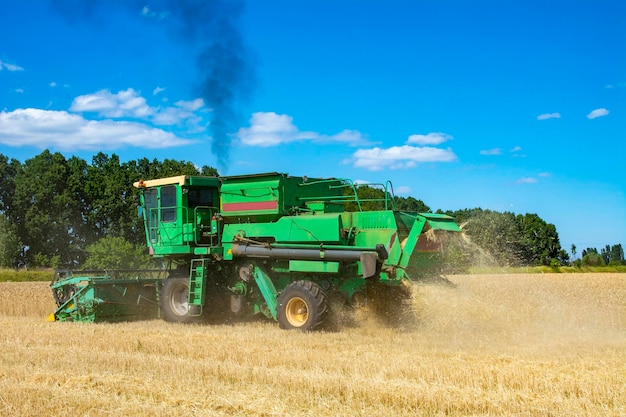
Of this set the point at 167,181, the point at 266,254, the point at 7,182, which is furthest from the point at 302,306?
the point at 7,182

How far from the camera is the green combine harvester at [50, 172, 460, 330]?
11008mm

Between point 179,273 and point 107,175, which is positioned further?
point 107,175

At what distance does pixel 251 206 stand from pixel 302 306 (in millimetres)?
2317

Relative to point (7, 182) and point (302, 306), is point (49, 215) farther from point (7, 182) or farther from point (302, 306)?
point (302, 306)

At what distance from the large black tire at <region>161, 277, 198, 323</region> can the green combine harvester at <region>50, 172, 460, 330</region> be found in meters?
0.02

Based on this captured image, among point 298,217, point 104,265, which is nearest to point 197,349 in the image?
point 298,217

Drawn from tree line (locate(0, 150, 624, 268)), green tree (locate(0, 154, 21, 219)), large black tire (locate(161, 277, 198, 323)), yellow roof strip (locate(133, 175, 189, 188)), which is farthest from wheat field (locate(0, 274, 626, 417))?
green tree (locate(0, 154, 21, 219))

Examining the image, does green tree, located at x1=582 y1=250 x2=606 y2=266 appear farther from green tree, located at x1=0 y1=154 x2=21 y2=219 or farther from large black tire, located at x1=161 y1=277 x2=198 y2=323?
green tree, located at x1=0 y1=154 x2=21 y2=219

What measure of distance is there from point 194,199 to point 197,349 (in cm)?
524

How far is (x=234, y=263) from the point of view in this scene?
522 inches

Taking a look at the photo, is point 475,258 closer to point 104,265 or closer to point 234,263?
point 234,263

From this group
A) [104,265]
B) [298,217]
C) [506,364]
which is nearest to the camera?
[506,364]

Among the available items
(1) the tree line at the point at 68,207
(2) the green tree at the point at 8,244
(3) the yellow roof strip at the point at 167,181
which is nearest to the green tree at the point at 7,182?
(1) the tree line at the point at 68,207

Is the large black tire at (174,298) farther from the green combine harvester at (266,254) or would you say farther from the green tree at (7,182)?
the green tree at (7,182)
